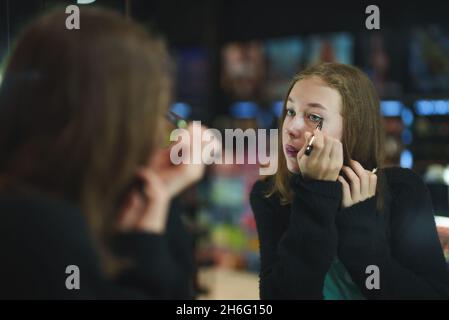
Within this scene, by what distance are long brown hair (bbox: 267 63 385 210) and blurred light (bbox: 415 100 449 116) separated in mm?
3902

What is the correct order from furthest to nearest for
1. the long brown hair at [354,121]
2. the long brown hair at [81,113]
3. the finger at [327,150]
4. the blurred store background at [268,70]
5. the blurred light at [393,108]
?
the blurred light at [393,108]
the blurred store background at [268,70]
the long brown hair at [354,121]
the finger at [327,150]
the long brown hair at [81,113]

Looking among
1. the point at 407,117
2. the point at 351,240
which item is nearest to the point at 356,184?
the point at 351,240

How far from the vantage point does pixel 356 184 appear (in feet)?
3.68

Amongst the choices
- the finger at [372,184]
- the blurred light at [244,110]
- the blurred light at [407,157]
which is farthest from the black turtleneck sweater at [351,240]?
the blurred light at [244,110]

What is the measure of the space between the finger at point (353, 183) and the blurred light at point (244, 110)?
4.97 meters

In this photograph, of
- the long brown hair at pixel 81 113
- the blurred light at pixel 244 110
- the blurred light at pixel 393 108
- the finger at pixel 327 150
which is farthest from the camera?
the blurred light at pixel 244 110

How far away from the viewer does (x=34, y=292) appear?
79cm

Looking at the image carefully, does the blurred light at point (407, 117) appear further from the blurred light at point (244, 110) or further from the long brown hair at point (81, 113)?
the long brown hair at point (81, 113)

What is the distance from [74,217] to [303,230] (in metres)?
0.46

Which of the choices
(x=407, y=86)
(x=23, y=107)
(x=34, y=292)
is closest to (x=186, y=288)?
(x=34, y=292)

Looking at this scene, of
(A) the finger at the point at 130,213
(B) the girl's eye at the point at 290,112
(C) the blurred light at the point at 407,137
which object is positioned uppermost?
(C) the blurred light at the point at 407,137

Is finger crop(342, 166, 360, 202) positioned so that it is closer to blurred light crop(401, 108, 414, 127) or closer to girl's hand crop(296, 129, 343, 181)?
girl's hand crop(296, 129, 343, 181)

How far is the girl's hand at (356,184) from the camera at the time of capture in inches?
43.9
